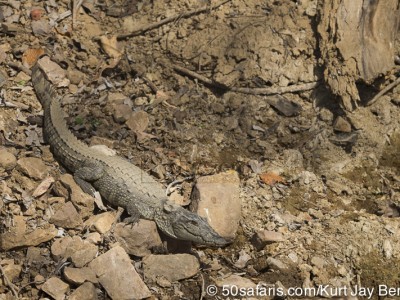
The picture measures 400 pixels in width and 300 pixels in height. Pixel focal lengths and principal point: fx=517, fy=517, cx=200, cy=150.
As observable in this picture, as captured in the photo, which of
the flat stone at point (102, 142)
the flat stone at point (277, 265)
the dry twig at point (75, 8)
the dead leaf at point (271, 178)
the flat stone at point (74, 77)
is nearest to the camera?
the flat stone at point (277, 265)

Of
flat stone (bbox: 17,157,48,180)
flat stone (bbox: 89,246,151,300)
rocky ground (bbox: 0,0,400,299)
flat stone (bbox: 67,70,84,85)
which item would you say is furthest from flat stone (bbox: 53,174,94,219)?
flat stone (bbox: 67,70,84,85)

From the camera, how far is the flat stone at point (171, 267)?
4.88 meters

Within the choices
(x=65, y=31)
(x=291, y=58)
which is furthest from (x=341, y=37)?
(x=65, y=31)

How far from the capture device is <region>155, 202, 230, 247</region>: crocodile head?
16.8 ft

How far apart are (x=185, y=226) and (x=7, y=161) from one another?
78.4 inches

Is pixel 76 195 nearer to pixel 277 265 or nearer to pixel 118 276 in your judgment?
pixel 118 276

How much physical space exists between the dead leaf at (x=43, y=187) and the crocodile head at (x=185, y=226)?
3.88 feet

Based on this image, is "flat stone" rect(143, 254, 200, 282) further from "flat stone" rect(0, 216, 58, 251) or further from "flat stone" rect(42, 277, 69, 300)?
"flat stone" rect(0, 216, 58, 251)

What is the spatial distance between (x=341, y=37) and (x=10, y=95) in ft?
13.1

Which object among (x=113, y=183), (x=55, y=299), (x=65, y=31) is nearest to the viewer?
(x=55, y=299)

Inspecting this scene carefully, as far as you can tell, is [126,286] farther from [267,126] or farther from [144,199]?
[267,126]

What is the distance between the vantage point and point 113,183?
5648 millimetres

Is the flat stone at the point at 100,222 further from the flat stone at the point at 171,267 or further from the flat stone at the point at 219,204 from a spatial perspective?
the flat stone at the point at 219,204

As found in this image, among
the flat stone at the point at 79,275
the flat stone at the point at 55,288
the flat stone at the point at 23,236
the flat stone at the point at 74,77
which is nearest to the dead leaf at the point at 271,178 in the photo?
the flat stone at the point at 79,275
